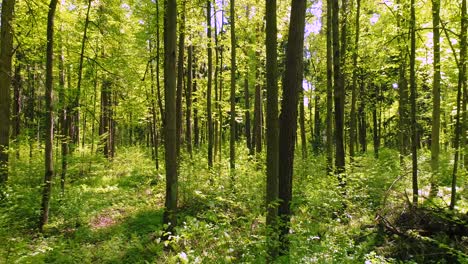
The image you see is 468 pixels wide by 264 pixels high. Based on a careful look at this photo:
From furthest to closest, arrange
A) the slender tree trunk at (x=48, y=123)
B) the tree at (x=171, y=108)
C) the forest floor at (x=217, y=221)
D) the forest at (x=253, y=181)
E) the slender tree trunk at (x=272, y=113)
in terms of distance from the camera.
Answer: the slender tree trunk at (x=48, y=123) < the tree at (x=171, y=108) < the slender tree trunk at (x=272, y=113) < the forest at (x=253, y=181) < the forest floor at (x=217, y=221)

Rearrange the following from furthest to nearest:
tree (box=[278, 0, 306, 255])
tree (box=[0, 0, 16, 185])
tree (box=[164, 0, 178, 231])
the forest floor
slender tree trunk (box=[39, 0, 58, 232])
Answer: tree (box=[0, 0, 16, 185]), slender tree trunk (box=[39, 0, 58, 232]), tree (box=[164, 0, 178, 231]), tree (box=[278, 0, 306, 255]), the forest floor

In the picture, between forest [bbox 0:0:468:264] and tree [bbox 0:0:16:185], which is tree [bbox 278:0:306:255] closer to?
forest [bbox 0:0:468:264]

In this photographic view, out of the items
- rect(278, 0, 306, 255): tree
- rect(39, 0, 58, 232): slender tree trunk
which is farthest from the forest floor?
rect(278, 0, 306, 255): tree

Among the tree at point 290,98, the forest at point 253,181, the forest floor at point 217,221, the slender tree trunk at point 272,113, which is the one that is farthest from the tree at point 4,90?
the tree at point 290,98

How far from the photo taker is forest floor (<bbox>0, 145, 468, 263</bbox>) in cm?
444

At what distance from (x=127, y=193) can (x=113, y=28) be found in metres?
7.39

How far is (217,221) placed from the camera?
382 centimetres

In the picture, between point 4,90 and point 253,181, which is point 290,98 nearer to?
point 253,181

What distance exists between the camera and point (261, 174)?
11.0 m

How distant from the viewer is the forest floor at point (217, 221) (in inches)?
175

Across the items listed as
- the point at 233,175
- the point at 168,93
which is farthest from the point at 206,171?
the point at 168,93

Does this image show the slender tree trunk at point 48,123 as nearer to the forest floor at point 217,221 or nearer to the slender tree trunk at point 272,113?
the forest floor at point 217,221

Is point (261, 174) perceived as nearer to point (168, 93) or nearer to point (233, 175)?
point (233, 175)

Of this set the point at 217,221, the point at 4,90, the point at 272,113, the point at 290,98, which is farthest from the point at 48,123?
the point at 217,221
